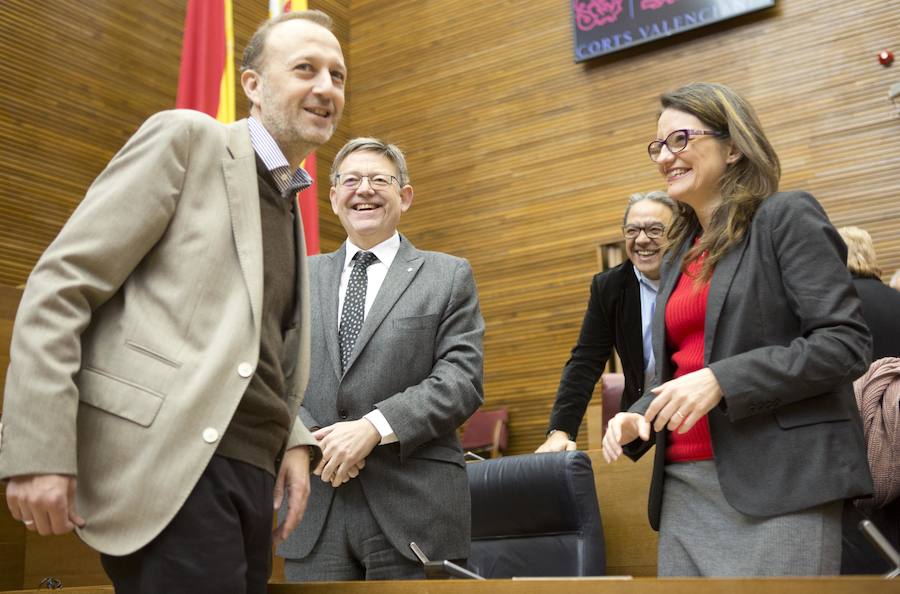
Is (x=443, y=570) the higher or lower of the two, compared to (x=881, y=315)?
lower

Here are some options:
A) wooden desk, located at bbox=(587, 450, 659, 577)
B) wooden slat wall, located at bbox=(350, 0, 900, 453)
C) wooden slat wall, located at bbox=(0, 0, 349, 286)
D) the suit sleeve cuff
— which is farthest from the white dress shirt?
wooden slat wall, located at bbox=(350, 0, 900, 453)

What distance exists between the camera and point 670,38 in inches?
263

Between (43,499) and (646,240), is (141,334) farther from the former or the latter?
(646,240)

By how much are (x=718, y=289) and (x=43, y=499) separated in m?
1.13

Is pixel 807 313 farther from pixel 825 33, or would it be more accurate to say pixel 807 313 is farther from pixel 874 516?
pixel 825 33

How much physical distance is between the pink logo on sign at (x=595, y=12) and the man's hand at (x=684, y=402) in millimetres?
5725

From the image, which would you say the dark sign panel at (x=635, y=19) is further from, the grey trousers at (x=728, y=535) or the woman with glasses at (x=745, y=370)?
the grey trousers at (x=728, y=535)

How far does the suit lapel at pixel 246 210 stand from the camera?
4.64 feet

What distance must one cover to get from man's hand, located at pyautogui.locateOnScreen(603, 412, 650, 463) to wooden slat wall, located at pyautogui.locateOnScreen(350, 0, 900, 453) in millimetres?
4530

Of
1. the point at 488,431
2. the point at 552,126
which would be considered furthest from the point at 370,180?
the point at 552,126

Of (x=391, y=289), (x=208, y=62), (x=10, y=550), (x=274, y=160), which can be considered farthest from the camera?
(x=208, y=62)

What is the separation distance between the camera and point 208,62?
549 cm

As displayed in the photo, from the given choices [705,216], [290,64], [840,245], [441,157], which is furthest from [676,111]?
[441,157]

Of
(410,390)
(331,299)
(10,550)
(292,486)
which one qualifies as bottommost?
(10,550)
